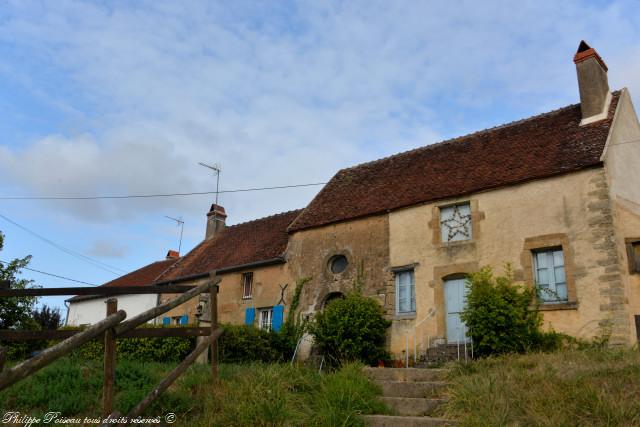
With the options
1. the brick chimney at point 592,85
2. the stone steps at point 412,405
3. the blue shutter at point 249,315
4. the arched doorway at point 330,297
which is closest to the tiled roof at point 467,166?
the brick chimney at point 592,85

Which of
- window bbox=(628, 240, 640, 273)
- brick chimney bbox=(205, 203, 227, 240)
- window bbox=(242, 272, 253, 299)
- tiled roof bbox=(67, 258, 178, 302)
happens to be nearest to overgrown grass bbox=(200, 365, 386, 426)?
window bbox=(628, 240, 640, 273)

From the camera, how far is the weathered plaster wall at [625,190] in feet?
36.7

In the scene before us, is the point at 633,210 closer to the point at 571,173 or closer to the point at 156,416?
the point at 571,173

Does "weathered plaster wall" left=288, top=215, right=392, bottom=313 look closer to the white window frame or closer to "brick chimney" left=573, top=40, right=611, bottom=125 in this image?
the white window frame

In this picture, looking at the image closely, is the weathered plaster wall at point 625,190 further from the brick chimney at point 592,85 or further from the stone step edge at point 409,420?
the stone step edge at point 409,420

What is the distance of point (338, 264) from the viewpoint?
16125 mm

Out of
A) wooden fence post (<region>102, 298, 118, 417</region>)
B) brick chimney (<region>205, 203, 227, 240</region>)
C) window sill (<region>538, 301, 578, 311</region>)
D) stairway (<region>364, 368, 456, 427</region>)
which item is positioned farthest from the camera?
brick chimney (<region>205, 203, 227, 240</region>)

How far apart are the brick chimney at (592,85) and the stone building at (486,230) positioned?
0.11 ft

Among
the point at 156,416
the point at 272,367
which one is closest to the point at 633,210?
the point at 272,367

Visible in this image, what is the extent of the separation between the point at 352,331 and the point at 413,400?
698 cm

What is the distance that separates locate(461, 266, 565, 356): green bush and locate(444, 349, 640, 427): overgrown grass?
158 inches

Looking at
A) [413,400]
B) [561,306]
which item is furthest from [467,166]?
[413,400]

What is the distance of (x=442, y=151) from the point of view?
16531mm

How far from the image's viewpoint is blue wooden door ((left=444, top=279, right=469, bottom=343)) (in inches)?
505
